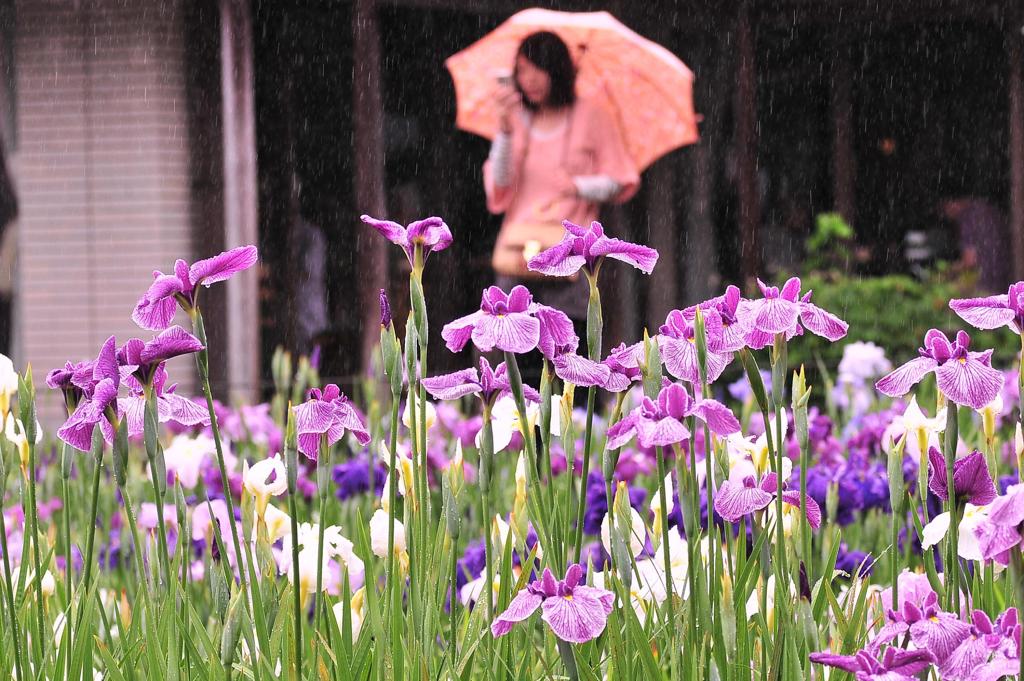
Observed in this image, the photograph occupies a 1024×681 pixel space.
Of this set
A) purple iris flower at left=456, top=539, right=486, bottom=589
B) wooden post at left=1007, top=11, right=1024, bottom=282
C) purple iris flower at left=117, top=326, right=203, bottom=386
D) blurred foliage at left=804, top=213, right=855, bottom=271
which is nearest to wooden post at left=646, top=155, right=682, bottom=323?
blurred foliage at left=804, top=213, right=855, bottom=271

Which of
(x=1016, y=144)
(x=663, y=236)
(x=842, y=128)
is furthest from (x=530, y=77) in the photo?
(x=1016, y=144)

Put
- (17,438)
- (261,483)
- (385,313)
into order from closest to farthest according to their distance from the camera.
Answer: (385,313)
(261,483)
(17,438)

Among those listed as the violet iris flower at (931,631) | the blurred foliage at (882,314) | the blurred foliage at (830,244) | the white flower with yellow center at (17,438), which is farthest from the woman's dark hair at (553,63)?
the violet iris flower at (931,631)

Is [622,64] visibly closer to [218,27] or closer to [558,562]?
[218,27]

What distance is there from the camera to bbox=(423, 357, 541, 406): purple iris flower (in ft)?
3.25

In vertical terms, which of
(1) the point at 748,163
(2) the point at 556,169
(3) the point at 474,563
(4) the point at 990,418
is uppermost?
(1) the point at 748,163

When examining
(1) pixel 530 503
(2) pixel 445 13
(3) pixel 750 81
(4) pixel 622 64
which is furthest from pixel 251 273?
(1) pixel 530 503

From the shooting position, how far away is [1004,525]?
691 millimetres

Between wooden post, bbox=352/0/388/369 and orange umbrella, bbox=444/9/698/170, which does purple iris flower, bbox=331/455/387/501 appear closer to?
orange umbrella, bbox=444/9/698/170

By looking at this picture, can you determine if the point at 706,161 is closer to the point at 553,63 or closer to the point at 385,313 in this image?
the point at 553,63

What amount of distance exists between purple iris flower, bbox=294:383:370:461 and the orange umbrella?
412cm

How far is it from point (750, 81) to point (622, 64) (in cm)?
252

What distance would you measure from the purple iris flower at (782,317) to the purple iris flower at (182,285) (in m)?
0.37

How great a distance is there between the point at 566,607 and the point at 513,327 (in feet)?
0.65
